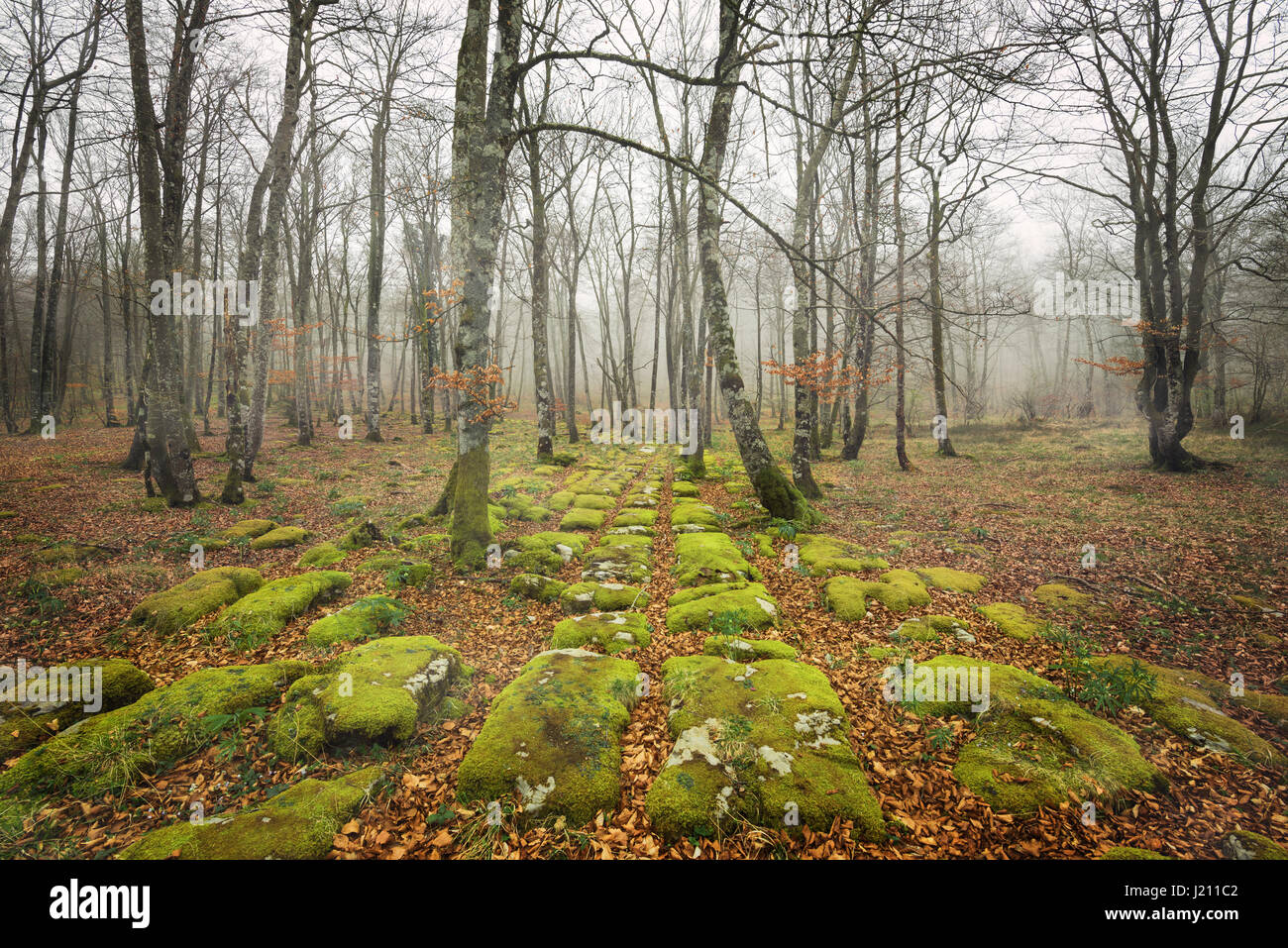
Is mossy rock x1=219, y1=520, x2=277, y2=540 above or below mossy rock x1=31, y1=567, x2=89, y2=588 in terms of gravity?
above

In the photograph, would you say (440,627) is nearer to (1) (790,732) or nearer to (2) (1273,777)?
(1) (790,732)

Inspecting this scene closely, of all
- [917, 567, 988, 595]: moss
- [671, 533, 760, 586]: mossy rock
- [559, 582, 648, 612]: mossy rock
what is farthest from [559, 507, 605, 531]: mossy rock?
[917, 567, 988, 595]: moss

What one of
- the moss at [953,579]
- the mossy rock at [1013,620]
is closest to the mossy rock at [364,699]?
the mossy rock at [1013,620]

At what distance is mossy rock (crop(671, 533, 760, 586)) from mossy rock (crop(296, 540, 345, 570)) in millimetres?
4727

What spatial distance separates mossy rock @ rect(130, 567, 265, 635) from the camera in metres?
4.57

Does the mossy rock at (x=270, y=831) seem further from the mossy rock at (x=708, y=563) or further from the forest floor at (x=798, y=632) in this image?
the mossy rock at (x=708, y=563)

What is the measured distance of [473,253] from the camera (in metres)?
6.20

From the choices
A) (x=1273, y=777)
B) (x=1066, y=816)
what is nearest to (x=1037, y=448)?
(x=1273, y=777)

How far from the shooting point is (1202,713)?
3.47 meters

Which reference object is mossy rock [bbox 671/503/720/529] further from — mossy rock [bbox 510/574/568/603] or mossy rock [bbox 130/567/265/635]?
mossy rock [bbox 130/567/265/635]

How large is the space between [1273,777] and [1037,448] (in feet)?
58.7

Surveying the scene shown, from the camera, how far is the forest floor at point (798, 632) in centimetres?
253

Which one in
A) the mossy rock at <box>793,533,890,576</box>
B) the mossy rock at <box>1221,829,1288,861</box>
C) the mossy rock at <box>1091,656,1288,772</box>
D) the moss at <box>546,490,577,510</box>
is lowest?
the mossy rock at <box>1221,829,1288,861</box>
